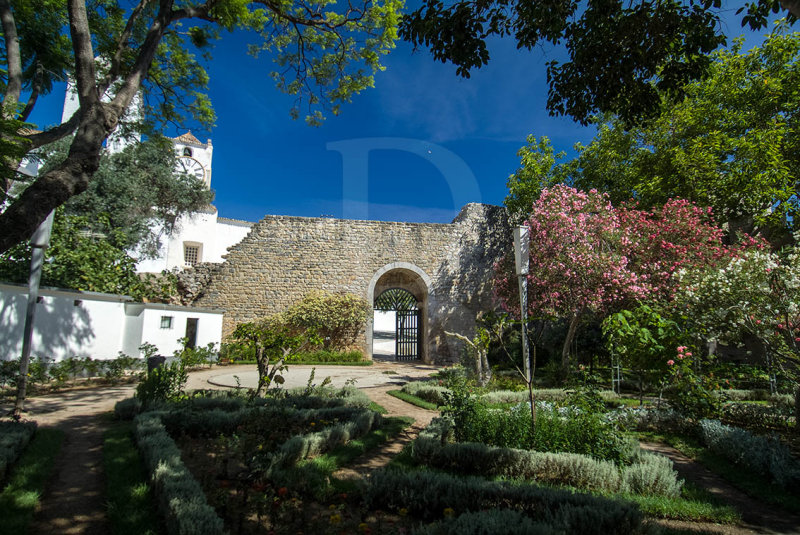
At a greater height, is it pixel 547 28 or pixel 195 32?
pixel 195 32

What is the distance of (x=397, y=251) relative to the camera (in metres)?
17.2

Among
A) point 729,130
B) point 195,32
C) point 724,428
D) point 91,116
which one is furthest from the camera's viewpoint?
point 729,130

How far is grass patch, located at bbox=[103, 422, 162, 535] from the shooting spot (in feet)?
8.91

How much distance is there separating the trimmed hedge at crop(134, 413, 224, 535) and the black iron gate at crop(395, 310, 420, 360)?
48.0 feet

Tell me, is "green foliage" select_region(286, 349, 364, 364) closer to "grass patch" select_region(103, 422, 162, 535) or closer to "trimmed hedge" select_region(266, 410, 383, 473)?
"trimmed hedge" select_region(266, 410, 383, 473)

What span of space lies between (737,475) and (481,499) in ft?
10.8

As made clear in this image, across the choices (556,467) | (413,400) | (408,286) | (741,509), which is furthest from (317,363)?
(741,509)

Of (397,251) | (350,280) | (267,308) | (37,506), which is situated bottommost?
(37,506)

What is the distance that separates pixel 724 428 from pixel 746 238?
7.02 metres

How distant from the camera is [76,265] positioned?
11.5 meters

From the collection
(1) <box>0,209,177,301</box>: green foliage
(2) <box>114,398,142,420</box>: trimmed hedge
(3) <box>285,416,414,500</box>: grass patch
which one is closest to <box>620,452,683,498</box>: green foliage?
(3) <box>285,416,414,500</box>: grass patch

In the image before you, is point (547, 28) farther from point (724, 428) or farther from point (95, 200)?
point (95, 200)

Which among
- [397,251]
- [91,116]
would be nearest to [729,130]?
[397,251]

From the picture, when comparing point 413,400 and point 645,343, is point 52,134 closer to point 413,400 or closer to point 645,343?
point 413,400
